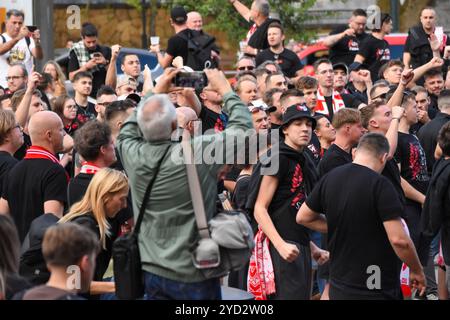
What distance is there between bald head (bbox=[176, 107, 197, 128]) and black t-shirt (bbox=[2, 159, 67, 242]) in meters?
1.07

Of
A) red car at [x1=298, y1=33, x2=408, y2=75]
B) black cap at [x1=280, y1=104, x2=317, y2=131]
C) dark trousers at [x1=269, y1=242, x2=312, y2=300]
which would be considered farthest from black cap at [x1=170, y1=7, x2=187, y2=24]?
red car at [x1=298, y1=33, x2=408, y2=75]

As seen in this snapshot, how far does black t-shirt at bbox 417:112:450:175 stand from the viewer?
11695 millimetres

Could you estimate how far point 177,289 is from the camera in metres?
6.71

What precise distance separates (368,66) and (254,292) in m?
8.00

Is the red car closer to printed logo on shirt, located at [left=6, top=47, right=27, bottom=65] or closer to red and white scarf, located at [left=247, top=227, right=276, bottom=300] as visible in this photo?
printed logo on shirt, located at [left=6, top=47, right=27, bottom=65]

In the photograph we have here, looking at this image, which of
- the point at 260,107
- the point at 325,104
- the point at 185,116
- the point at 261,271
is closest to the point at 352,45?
the point at 325,104

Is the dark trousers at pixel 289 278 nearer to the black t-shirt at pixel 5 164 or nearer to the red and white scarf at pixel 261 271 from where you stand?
the red and white scarf at pixel 261 271

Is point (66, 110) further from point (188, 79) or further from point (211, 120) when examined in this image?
point (188, 79)

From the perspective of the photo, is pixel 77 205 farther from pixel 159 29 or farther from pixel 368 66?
pixel 159 29

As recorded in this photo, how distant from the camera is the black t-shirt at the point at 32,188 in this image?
8.37 metres

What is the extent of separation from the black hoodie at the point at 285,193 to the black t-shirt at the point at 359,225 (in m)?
0.88

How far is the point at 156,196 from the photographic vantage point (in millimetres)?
6734
